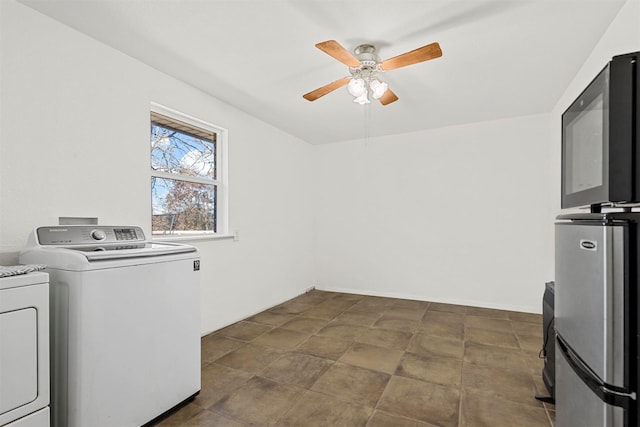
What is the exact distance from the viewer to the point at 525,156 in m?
3.75

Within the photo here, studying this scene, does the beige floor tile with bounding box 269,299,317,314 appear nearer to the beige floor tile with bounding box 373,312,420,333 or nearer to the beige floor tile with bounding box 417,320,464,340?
the beige floor tile with bounding box 373,312,420,333

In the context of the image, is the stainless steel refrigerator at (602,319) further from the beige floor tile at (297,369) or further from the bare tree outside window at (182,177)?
the bare tree outside window at (182,177)

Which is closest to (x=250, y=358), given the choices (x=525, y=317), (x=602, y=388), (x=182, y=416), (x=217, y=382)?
(x=217, y=382)

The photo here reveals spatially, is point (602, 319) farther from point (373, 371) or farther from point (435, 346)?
point (435, 346)

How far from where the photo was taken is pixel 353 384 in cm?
214

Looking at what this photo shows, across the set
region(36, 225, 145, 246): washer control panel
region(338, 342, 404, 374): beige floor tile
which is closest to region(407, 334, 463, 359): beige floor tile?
region(338, 342, 404, 374): beige floor tile

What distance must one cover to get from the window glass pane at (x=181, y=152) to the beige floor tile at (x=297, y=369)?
1.94 metres

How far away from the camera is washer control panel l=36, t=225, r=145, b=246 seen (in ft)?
5.68

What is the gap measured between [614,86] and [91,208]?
2797mm

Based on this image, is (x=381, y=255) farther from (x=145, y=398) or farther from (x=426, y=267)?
(x=145, y=398)

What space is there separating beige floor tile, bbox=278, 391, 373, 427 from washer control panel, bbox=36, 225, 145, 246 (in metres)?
Result: 1.51

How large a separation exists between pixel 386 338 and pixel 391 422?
1236 mm

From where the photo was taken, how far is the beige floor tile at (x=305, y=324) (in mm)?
3217

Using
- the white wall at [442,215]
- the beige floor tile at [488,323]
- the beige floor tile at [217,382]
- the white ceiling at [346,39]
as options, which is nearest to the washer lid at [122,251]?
the beige floor tile at [217,382]
